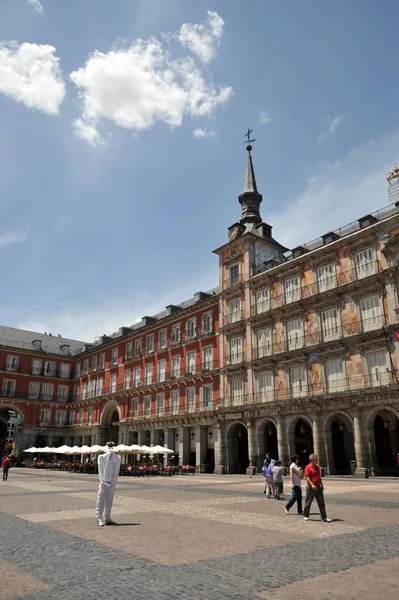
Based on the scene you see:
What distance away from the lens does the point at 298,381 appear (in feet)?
101

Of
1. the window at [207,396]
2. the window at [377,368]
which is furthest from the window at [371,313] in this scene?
the window at [207,396]


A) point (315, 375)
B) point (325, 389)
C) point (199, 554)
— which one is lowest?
point (199, 554)

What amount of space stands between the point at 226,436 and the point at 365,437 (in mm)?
11742

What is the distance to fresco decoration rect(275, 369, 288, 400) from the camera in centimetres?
3126

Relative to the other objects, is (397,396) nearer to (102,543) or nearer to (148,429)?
(102,543)

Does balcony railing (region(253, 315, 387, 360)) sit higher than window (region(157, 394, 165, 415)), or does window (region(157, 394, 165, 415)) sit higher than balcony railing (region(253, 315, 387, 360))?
balcony railing (region(253, 315, 387, 360))

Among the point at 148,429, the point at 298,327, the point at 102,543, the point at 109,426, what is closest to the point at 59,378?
the point at 109,426

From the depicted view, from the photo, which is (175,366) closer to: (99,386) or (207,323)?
(207,323)

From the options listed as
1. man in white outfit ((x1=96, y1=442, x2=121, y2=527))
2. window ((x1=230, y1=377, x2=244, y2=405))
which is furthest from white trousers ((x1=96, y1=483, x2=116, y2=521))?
window ((x1=230, y1=377, x2=244, y2=405))

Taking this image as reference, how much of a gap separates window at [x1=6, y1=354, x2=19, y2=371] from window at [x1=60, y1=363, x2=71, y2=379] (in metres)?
5.85

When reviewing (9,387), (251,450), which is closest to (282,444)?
(251,450)

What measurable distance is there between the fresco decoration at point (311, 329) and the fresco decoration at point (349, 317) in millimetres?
1952

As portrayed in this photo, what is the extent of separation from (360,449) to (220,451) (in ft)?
38.7

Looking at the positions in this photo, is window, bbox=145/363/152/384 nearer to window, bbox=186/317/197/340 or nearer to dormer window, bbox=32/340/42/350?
window, bbox=186/317/197/340
